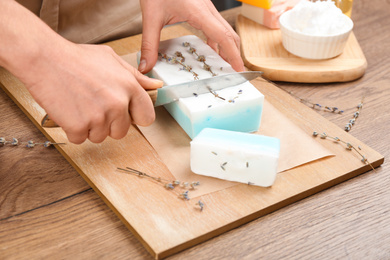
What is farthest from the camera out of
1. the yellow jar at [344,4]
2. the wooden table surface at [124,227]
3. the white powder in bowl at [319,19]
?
the yellow jar at [344,4]

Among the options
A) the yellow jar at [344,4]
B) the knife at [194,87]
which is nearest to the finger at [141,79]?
the knife at [194,87]

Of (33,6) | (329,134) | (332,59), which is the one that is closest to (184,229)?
(329,134)

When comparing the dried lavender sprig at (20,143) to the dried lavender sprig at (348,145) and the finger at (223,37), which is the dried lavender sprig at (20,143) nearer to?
the finger at (223,37)

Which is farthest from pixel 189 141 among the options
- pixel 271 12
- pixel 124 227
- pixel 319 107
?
pixel 271 12

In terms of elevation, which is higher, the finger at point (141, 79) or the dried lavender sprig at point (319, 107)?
the finger at point (141, 79)

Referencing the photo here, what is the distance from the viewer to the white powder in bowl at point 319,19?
1.51m

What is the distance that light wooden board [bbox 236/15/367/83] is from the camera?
1541 mm

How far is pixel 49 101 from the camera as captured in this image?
40.3 inches

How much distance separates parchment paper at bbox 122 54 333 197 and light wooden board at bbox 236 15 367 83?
194mm

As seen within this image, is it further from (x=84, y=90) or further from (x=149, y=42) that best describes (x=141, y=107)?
(x=149, y=42)

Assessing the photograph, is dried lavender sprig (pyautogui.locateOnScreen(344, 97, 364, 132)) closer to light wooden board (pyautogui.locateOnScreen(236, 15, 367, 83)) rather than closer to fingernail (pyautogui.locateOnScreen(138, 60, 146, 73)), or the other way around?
light wooden board (pyautogui.locateOnScreen(236, 15, 367, 83))

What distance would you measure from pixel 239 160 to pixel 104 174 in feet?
1.15

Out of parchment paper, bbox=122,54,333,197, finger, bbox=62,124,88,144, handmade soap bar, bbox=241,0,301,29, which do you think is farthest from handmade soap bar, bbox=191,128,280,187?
handmade soap bar, bbox=241,0,301,29

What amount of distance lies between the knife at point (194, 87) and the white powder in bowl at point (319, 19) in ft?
1.20
